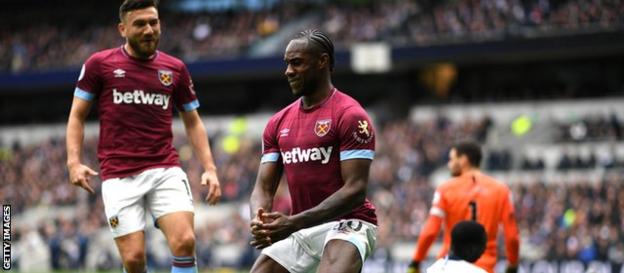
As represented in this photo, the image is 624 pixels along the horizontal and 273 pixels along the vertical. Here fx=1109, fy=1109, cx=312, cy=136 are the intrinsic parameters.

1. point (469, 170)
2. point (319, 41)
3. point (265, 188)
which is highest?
point (319, 41)

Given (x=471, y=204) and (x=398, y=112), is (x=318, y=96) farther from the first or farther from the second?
(x=398, y=112)

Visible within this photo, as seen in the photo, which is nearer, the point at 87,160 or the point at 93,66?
the point at 93,66

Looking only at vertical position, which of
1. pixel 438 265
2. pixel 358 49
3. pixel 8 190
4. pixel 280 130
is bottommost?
pixel 8 190

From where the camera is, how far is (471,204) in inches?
408

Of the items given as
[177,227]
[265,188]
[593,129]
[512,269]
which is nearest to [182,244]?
[177,227]

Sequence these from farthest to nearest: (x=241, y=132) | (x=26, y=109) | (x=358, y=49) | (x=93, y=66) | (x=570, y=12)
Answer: (x=26, y=109), (x=241, y=132), (x=358, y=49), (x=570, y=12), (x=93, y=66)

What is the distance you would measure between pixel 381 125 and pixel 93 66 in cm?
2828

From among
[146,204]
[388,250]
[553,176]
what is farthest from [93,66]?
[553,176]

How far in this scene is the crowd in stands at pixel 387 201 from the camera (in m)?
A: 25.0

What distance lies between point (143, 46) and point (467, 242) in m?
2.97

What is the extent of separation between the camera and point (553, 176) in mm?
30516

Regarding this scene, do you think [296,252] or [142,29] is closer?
[296,252]

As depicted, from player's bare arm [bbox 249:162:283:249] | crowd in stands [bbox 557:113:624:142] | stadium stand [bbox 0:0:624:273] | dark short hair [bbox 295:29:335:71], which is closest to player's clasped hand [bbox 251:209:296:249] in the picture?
player's bare arm [bbox 249:162:283:249]

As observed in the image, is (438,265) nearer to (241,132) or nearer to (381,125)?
(381,125)
